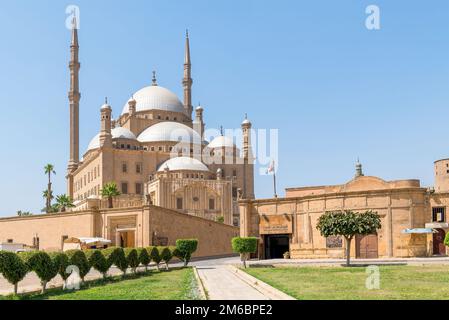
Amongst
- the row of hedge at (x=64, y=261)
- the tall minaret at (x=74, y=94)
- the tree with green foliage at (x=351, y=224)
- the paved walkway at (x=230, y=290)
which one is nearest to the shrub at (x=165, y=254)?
the row of hedge at (x=64, y=261)

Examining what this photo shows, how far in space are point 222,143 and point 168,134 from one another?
8390 millimetres

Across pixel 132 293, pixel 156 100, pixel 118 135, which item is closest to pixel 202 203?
pixel 118 135

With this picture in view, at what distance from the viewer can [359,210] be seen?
39.6 m

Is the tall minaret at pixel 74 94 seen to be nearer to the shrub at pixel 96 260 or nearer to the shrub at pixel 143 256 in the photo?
the shrub at pixel 143 256

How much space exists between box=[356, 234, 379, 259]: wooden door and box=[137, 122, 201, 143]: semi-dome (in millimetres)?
45356

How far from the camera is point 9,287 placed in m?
22.2

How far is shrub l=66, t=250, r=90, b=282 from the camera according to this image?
22.1m

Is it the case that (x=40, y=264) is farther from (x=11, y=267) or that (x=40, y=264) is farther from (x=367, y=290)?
(x=367, y=290)

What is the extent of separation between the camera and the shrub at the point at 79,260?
22125 mm

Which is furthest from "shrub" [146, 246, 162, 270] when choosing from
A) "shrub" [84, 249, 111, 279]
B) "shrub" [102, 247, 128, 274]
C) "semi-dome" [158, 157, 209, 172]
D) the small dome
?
the small dome

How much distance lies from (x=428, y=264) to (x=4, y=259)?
2071cm

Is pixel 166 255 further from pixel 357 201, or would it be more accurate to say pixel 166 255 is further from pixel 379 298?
pixel 379 298

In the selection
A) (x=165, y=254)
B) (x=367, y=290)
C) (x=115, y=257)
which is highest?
(x=115, y=257)

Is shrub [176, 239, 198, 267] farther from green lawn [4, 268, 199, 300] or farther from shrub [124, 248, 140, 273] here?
green lawn [4, 268, 199, 300]
